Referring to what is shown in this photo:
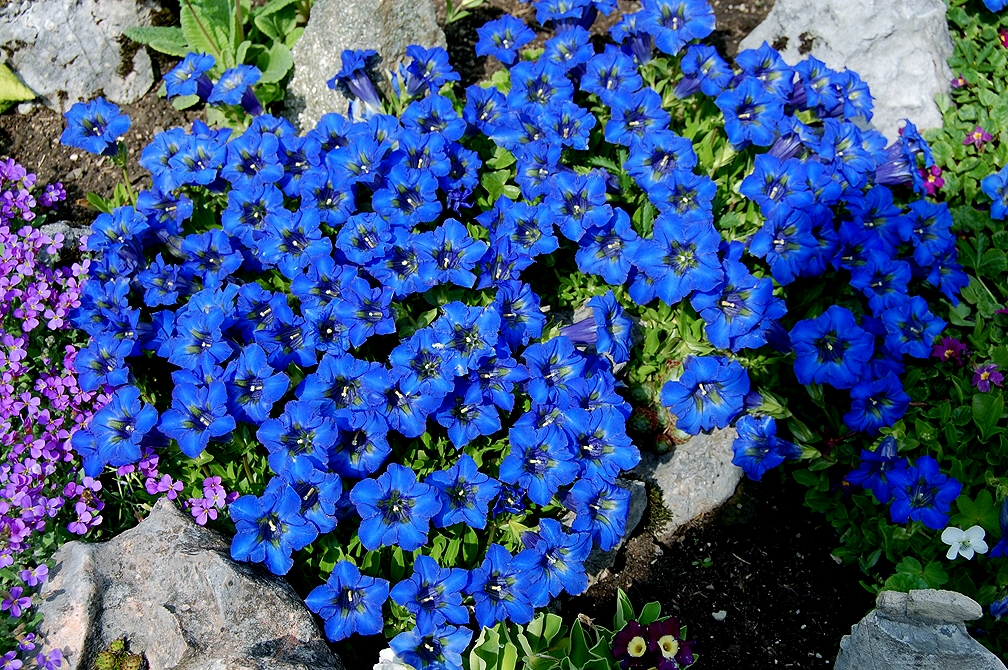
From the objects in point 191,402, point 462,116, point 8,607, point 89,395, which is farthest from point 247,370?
point 462,116

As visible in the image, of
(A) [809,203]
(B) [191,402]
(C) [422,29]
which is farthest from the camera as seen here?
(C) [422,29]

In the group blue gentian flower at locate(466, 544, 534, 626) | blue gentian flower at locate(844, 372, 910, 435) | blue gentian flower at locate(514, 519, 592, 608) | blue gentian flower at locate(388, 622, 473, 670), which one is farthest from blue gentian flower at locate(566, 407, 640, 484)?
blue gentian flower at locate(844, 372, 910, 435)

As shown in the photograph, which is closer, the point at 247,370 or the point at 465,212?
the point at 247,370

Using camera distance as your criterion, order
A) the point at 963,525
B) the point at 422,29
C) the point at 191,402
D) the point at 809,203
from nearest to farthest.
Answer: the point at 191,402
the point at 963,525
the point at 809,203
the point at 422,29

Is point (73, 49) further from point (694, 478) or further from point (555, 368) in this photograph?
point (694, 478)

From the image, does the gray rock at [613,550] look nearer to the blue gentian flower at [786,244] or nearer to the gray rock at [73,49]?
the blue gentian flower at [786,244]

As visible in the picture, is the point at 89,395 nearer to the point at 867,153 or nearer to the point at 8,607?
the point at 8,607

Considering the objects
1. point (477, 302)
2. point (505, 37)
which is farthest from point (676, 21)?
point (477, 302)
